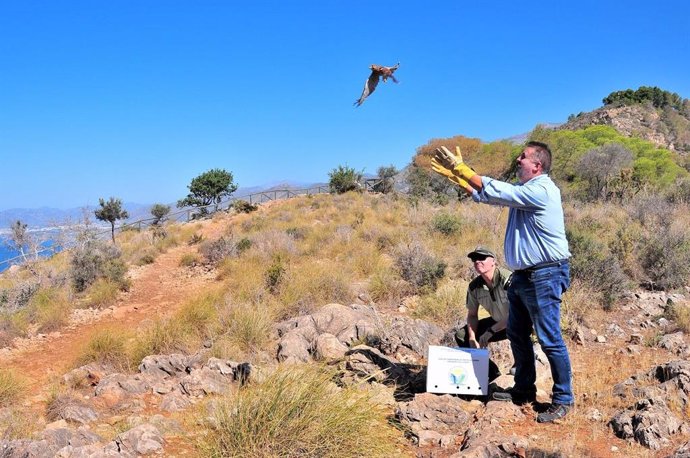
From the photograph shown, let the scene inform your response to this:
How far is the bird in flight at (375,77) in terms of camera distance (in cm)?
354

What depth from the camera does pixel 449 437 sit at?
3.40 m

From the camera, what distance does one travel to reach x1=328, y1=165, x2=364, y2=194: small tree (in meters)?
28.9

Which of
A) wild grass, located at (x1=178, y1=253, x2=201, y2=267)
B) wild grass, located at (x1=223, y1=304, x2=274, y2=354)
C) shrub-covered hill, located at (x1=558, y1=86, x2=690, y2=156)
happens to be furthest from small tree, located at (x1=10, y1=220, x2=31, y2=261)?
shrub-covered hill, located at (x1=558, y1=86, x2=690, y2=156)

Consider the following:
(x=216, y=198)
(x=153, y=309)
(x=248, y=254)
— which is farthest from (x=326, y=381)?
(x=216, y=198)

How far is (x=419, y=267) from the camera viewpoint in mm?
8023

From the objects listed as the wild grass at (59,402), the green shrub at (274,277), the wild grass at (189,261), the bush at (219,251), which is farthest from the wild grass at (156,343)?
the wild grass at (189,261)

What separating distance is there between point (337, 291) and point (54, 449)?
502 centimetres

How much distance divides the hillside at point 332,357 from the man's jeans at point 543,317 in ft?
1.18

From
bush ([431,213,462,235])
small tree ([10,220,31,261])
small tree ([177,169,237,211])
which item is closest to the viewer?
bush ([431,213,462,235])

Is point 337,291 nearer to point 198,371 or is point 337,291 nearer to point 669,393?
point 198,371

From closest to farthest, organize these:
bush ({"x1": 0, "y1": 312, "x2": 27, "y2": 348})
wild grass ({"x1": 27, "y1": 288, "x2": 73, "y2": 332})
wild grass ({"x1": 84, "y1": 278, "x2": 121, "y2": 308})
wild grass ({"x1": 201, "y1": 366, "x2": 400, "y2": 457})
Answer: wild grass ({"x1": 201, "y1": 366, "x2": 400, "y2": 457}) → bush ({"x1": 0, "y1": 312, "x2": 27, "y2": 348}) → wild grass ({"x1": 27, "y1": 288, "x2": 73, "y2": 332}) → wild grass ({"x1": 84, "y1": 278, "x2": 121, "y2": 308})

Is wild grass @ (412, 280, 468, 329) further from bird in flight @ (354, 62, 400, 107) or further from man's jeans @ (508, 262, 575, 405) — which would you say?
bird in flight @ (354, 62, 400, 107)

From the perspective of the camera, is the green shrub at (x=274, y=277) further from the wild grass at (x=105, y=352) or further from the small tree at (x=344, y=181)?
the small tree at (x=344, y=181)

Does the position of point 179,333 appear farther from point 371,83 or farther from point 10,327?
point 371,83
